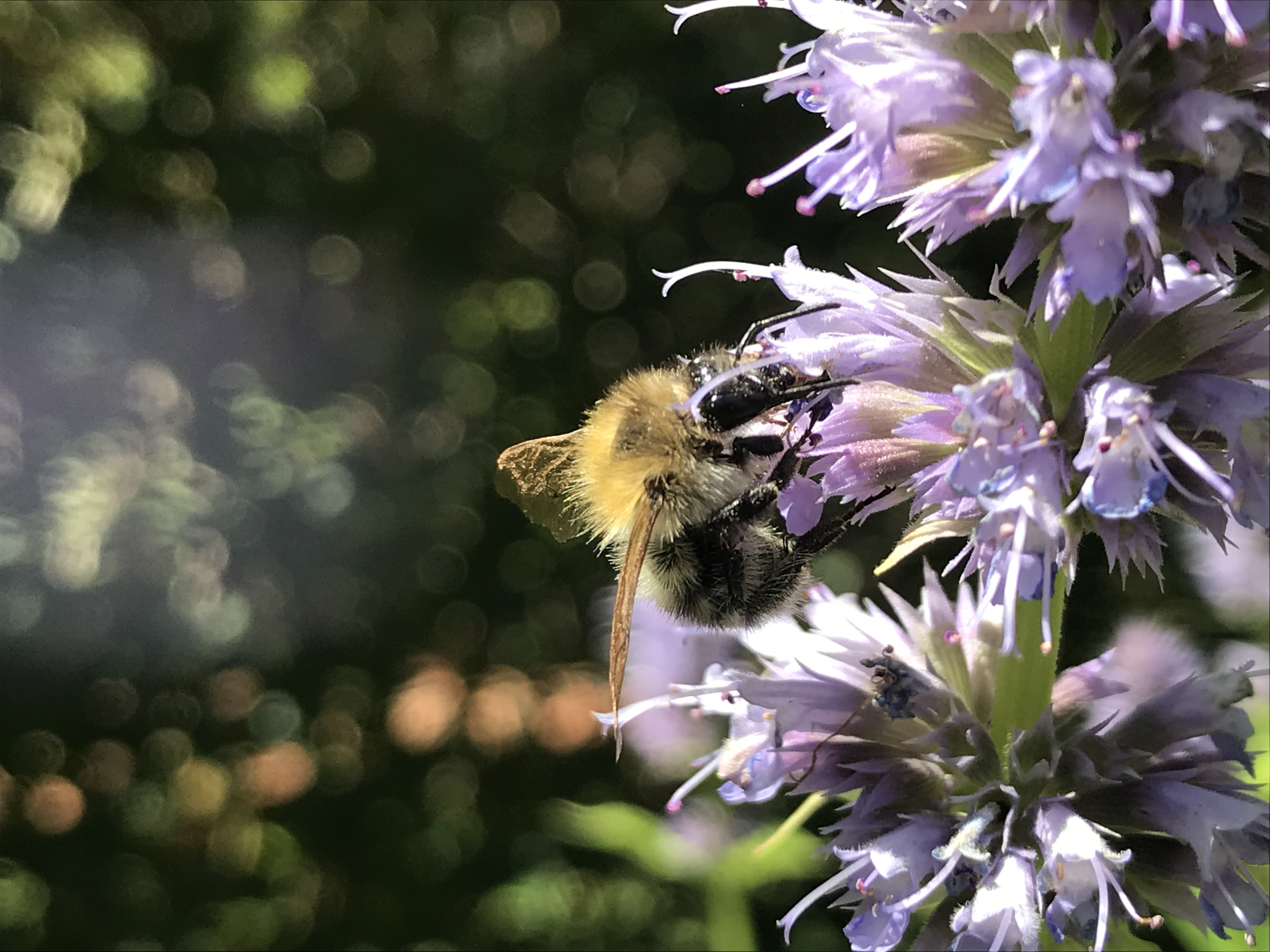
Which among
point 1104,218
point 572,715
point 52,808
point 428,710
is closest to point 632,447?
point 1104,218

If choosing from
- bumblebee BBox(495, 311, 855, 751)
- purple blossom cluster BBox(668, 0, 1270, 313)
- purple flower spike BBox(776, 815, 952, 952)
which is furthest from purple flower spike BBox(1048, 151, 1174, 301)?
purple flower spike BBox(776, 815, 952, 952)

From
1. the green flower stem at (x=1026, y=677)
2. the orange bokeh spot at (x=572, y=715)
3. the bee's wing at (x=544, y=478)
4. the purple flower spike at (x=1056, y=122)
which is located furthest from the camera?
the orange bokeh spot at (x=572, y=715)

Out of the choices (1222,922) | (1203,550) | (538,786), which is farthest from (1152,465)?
(538,786)

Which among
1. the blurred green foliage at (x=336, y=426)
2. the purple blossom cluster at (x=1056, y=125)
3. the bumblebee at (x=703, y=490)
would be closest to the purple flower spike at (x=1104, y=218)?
the purple blossom cluster at (x=1056, y=125)

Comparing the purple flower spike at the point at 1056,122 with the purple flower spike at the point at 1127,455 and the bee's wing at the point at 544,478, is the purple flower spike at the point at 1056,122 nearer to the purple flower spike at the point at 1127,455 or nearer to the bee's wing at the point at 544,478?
the purple flower spike at the point at 1127,455

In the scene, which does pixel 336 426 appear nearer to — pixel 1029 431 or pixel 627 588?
pixel 627 588

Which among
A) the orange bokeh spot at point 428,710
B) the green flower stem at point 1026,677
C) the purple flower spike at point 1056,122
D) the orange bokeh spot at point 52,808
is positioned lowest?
the orange bokeh spot at point 52,808

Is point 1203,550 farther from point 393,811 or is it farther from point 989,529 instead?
point 393,811
